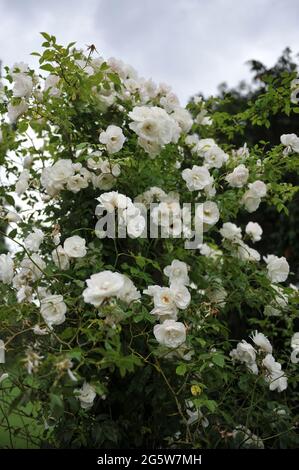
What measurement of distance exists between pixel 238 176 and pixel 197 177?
0.66 feet

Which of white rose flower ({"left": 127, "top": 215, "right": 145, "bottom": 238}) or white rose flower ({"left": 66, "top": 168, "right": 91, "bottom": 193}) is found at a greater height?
white rose flower ({"left": 66, "top": 168, "right": 91, "bottom": 193})

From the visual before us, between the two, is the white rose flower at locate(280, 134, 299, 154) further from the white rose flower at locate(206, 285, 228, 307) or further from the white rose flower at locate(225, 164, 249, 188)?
the white rose flower at locate(206, 285, 228, 307)

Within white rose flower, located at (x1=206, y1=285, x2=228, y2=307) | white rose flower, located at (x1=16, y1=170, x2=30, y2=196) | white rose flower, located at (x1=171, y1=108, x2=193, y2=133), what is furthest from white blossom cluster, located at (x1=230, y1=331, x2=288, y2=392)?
white rose flower, located at (x1=16, y1=170, x2=30, y2=196)

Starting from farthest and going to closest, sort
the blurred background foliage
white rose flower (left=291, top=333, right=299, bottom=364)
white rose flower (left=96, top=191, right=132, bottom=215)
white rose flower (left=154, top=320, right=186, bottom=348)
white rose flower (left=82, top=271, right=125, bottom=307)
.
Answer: the blurred background foliage, white rose flower (left=291, top=333, right=299, bottom=364), white rose flower (left=96, top=191, right=132, bottom=215), white rose flower (left=154, top=320, right=186, bottom=348), white rose flower (left=82, top=271, right=125, bottom=307)

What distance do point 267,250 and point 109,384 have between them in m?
3.65

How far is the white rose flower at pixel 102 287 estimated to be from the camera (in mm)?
1367

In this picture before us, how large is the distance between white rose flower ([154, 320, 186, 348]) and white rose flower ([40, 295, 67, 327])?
1.01 feet

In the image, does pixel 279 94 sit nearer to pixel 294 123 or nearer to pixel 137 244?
pixel 137 244

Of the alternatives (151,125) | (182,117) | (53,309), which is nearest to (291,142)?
(182,117)

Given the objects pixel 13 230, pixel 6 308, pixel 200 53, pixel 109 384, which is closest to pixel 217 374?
pixel 109 384

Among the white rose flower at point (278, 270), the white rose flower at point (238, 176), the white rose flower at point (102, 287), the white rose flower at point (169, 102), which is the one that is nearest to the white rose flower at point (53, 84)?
the white rose flower at point (169, 102)

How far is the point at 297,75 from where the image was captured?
93.8 inches

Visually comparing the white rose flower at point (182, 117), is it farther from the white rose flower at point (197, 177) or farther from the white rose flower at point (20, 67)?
the white rose flower at point (20, 67)

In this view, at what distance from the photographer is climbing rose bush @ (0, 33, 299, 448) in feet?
5.78
